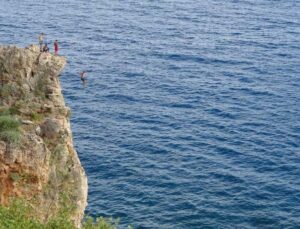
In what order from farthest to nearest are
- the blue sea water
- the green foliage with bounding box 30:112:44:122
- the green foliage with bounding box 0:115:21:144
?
1. the blue sea water
2. the green foliage with bounding box 30:112:44:122
3. the green foliage with bounding box 0:115:21:144

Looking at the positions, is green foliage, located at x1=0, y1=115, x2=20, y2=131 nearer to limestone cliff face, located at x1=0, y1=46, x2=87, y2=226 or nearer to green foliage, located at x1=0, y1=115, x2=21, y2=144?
green foliage, located at x1=0, y1=115, x2=21, y2=144

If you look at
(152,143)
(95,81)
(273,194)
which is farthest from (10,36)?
(273,194)

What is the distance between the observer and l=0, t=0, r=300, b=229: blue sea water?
60781mm

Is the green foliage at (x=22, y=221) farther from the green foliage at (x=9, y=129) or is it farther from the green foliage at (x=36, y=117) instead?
the green foliage at (x=36, y=117)

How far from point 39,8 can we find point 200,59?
152 feet

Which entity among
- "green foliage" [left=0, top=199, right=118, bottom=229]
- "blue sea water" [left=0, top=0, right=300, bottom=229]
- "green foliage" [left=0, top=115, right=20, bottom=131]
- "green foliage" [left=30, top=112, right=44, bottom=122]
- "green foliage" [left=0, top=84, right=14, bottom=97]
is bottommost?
"blue sea water" [left=0, top=0, right=300, bottom=229]

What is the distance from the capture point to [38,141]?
3681 cm

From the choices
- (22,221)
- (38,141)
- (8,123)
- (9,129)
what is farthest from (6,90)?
(22,221)

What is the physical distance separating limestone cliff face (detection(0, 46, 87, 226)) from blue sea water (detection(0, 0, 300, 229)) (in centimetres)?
1886

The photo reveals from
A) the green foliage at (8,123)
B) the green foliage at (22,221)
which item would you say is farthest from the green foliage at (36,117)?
the green foliage at (22,221)

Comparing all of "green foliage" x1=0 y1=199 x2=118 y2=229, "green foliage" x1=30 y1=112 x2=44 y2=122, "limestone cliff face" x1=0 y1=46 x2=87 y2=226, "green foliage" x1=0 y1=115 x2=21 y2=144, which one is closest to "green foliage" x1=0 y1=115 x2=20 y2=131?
"green foliage" x1=0 y1=115 x2=21 y2=144

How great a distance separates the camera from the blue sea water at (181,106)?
60.8 m

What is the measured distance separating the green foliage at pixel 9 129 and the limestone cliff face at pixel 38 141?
0.19 m

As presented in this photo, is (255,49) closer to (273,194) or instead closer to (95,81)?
(95,81)
